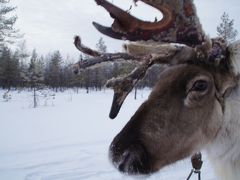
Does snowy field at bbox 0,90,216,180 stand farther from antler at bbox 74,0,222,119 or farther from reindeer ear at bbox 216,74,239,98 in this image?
antler at bbox 74,0,222,119

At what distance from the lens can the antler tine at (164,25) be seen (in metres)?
2.90

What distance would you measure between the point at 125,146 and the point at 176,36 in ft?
3.72

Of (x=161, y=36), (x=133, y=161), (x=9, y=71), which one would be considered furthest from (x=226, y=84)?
(x=9, y=71)

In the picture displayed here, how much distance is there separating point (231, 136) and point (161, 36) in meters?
1.06

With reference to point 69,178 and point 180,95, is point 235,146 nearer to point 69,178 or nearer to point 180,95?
point 180,95

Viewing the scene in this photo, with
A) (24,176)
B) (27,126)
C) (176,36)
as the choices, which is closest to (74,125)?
(27,126)

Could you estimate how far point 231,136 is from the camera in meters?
2.71

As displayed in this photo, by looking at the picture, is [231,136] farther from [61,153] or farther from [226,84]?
[61,153]

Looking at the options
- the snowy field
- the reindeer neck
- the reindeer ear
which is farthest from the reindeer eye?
the snowy field

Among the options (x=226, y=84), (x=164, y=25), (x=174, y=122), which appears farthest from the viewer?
(x=164, y=25)

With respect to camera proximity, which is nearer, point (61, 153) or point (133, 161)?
point (133, 161)

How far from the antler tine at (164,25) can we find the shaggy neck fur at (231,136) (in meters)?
0.42

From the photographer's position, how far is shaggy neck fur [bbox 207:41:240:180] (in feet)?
8.86

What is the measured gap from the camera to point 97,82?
7044 cm
